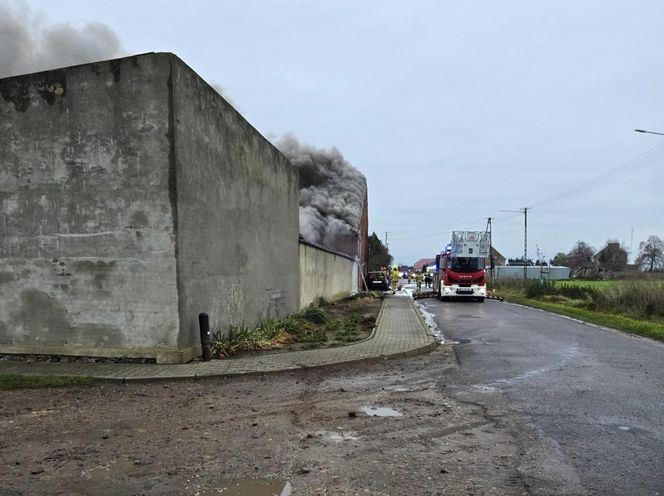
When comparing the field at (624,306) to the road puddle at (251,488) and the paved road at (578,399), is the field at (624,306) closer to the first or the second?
the paved road at (578,399)

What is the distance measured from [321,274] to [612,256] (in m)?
76.8

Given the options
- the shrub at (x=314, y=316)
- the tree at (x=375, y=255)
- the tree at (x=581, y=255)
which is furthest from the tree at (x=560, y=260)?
the shrub at (x=314, y=316)

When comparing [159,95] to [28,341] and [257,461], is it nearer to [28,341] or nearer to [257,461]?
[28,341]

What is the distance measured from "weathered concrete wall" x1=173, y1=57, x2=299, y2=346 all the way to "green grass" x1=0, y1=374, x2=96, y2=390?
161 centimetres

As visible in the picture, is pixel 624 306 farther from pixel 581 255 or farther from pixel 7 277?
pixel 581 255

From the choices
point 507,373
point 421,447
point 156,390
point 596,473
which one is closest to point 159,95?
point 156,390

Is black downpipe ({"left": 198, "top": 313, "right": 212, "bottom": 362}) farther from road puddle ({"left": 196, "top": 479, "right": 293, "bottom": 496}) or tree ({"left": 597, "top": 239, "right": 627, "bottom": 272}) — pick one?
tree ({"left": 597, "top": 239, "right": 627, "bottom": 272})

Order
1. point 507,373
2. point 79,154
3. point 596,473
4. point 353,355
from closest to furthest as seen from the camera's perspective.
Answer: point 596,473 < point 507,373 < point 79,154 < point 353,355

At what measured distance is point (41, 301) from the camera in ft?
27.1

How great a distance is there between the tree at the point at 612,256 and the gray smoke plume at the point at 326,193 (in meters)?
53.8

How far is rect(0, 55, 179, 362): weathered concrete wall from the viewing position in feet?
25.5

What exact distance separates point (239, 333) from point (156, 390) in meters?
3.01

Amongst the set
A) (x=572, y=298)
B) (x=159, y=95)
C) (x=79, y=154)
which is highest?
(x=159, y=95)

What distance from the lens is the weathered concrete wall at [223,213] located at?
26.2ft
